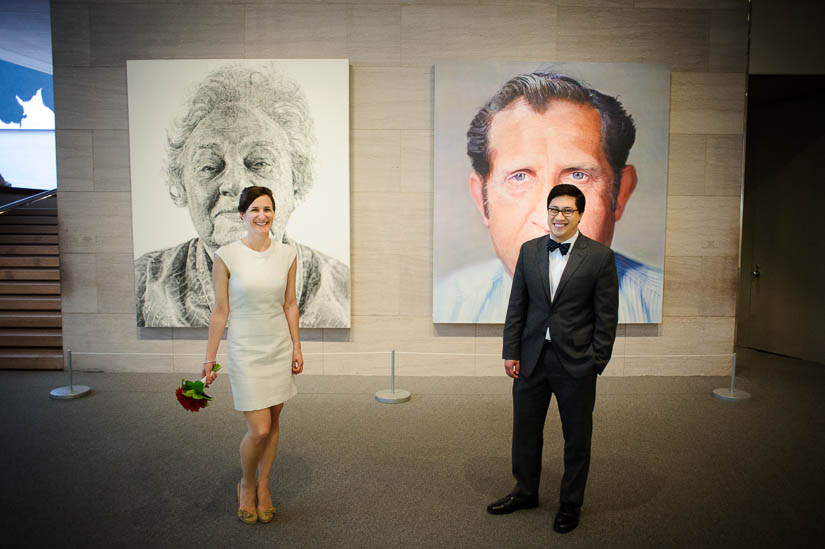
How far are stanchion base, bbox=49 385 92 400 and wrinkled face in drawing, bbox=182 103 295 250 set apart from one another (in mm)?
2217

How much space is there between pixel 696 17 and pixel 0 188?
15.7 meters

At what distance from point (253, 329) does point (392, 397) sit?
2.73 meters

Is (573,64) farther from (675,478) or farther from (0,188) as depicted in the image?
(0,188)

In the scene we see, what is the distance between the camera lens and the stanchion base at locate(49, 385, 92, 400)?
18.4 feet

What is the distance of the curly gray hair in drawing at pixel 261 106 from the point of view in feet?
20.8

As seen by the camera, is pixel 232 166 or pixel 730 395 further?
pixel 232 166

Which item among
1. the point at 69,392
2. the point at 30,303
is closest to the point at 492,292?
the point at 69,392

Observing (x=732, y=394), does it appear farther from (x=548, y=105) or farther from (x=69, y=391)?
(x=69, y=391)

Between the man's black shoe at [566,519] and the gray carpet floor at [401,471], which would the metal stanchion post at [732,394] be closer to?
the gray carpet floor at [401,471]

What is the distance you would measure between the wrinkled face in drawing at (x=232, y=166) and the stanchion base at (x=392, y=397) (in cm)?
236

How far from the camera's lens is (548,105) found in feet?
20.8

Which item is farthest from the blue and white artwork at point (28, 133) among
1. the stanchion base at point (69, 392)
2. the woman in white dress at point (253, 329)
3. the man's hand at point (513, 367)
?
the man's hand at point (513, 367)

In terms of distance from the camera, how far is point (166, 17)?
6402 mm

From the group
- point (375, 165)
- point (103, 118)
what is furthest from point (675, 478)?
point (103, 118)
